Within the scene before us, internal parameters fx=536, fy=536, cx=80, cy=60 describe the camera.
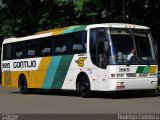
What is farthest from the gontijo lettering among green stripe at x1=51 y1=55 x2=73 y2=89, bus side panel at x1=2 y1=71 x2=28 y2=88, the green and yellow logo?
the green and yellow logo

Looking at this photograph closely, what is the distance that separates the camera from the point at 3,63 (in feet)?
97.9

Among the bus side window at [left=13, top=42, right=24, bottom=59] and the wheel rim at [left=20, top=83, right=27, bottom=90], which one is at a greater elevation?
the bus side window at [left=13, top=42, right=24, bottom=59]

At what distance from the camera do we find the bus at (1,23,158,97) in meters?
21.1

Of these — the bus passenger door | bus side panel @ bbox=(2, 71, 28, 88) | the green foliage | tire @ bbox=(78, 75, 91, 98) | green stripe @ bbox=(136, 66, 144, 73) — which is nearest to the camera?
the bus passenger door

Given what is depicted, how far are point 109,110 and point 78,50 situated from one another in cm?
698

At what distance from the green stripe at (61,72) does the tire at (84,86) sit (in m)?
1.19

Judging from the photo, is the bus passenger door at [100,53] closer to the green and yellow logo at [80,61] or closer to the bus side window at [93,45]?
the bus side window at [93,45]

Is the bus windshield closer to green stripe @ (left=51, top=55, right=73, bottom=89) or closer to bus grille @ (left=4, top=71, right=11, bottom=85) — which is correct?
green stripe @ (left=51, top=55, right=73, bottom=89)

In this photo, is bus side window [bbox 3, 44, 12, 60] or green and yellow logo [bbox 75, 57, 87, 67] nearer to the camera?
green and yellow logo [bbox 75, 57, 87, 67]

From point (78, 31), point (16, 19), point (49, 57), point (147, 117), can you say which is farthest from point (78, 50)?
point (16, 19)

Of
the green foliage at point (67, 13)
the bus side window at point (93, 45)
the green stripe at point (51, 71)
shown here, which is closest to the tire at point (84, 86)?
the bus side window at point (93, 45)

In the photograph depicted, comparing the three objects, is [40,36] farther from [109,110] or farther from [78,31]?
[109,110]

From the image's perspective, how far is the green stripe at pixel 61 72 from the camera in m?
23.7

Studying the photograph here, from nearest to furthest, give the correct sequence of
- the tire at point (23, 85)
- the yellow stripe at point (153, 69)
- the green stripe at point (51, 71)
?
the yellow stripe at point (153, 69) < the green stripe at point (51, 71) < the tire at point (23, 85)
